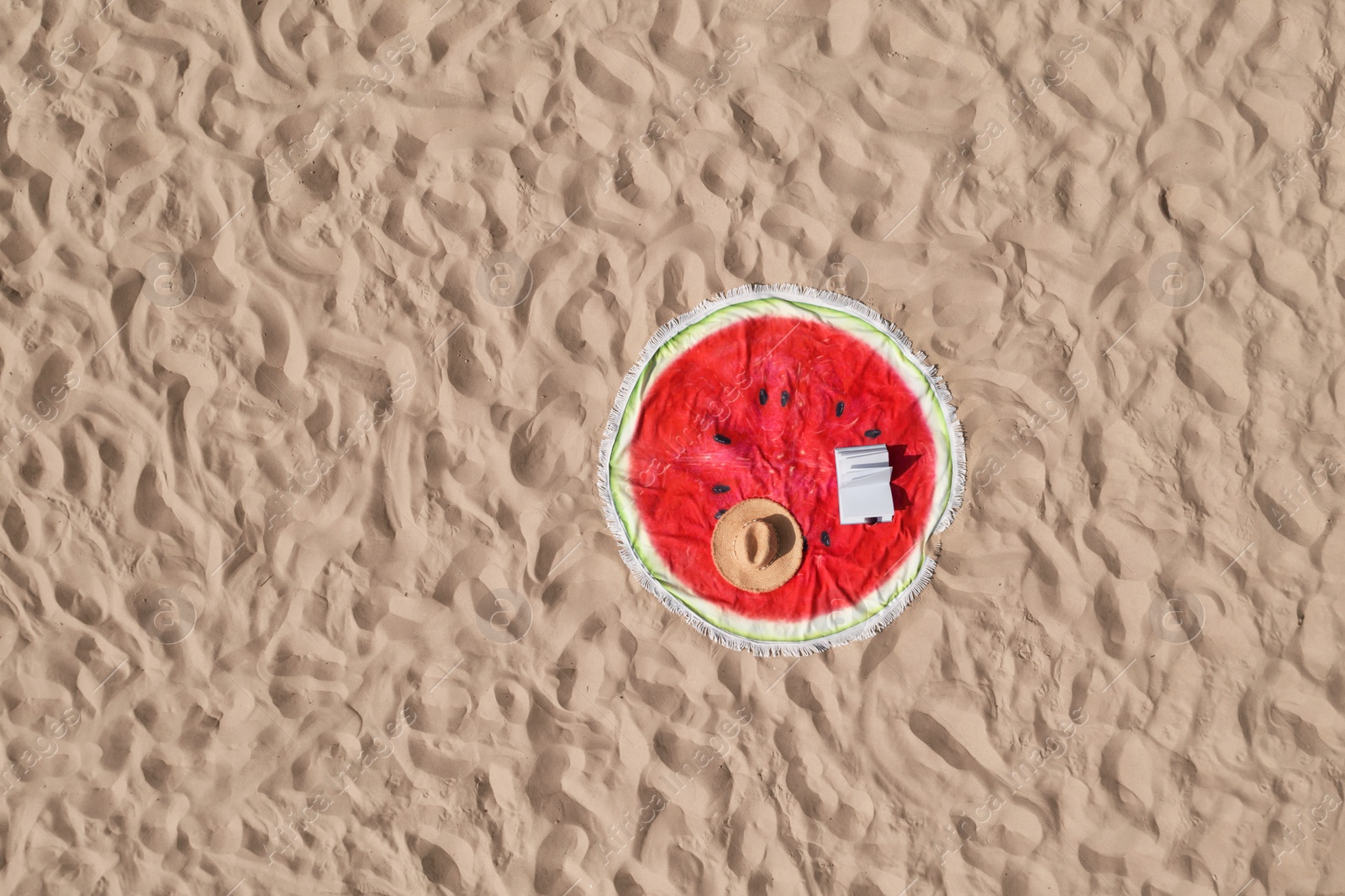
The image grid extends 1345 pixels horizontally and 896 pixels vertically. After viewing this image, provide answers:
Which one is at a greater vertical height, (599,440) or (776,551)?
(599,440)

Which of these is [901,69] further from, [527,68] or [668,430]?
[668,430]

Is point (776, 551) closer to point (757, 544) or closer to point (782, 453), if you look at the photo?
point (757, 544)

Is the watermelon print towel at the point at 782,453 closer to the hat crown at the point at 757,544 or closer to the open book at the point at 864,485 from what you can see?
the open book at the point at 864,485

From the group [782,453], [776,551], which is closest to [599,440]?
[782,453]

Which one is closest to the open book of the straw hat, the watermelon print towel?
the watermelon print towel

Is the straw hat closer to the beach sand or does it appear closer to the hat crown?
the hat crown

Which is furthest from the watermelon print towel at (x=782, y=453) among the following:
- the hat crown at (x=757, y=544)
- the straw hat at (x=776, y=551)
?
the hat crown at (x=757, y=544)
